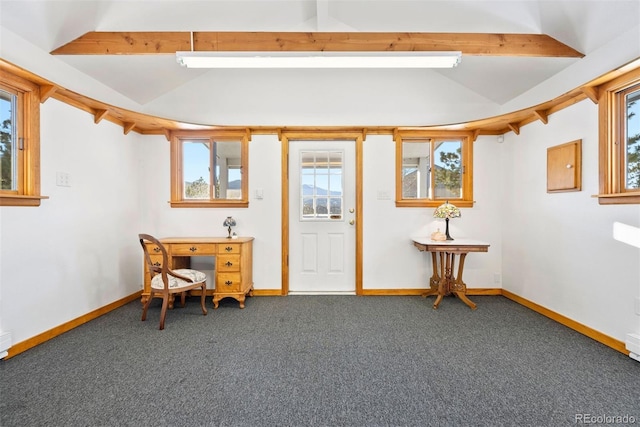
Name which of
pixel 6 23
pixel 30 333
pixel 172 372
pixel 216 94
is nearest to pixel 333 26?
pixel 216 94

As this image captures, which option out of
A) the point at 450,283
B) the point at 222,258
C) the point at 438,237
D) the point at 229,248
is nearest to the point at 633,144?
the point at 438,237

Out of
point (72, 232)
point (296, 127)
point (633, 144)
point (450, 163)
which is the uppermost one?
point (296, 127)

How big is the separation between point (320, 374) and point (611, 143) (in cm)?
309

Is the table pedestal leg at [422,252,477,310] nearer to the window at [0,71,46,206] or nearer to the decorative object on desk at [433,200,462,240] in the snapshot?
the decorative object on desk at [433,200,462,240]

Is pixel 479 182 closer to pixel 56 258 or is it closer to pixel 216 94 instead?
pixel 216 94

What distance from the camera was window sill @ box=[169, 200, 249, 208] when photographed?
3.53m

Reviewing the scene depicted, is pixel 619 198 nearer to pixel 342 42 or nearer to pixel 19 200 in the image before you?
pixel 342 42

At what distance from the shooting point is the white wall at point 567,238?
220 centimetres

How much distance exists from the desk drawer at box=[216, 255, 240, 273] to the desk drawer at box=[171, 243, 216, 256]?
0.40 feet

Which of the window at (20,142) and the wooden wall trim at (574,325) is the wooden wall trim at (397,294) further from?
the window at (20,142)

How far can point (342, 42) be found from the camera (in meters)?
2.54

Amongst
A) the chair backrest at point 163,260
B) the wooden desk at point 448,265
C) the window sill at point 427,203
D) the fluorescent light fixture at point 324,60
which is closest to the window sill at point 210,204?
the chair backrest at point 163,260

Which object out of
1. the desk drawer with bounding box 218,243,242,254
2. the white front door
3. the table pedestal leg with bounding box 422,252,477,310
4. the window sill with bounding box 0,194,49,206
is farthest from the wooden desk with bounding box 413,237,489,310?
the window sill with bounding box 0,194,49,206

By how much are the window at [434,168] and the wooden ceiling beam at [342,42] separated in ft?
4.06
